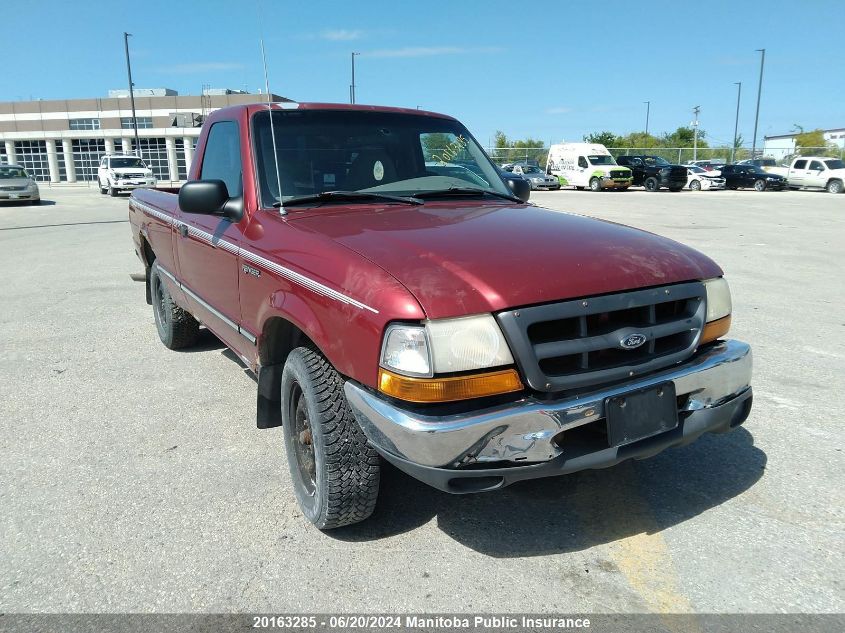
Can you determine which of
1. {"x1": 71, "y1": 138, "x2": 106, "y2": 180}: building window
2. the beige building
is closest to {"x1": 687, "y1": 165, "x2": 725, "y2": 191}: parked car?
the beige building

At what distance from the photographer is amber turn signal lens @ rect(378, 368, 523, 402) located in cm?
223

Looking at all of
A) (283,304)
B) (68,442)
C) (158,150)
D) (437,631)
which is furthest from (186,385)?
(158,150)

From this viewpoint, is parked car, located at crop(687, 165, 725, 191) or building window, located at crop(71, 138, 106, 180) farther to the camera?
building window, located at crop(71, 138, 106, 180)

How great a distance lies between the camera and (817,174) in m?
32.2

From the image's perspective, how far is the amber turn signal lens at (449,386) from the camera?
2227mm

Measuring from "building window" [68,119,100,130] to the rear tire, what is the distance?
63.7 metres

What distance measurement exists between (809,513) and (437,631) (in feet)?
6.04

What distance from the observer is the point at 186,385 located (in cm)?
473

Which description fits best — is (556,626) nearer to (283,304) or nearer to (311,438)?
(311,438)

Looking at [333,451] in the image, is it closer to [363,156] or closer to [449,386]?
[449,386]

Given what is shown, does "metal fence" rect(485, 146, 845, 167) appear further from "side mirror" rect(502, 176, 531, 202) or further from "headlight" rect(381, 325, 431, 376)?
"headlight" rect(381, 325, 431, 376)

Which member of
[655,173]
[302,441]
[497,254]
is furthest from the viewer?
[655,173]

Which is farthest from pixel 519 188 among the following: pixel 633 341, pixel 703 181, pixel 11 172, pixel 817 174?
pixel 817 174

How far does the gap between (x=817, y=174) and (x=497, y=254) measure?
118 ft
